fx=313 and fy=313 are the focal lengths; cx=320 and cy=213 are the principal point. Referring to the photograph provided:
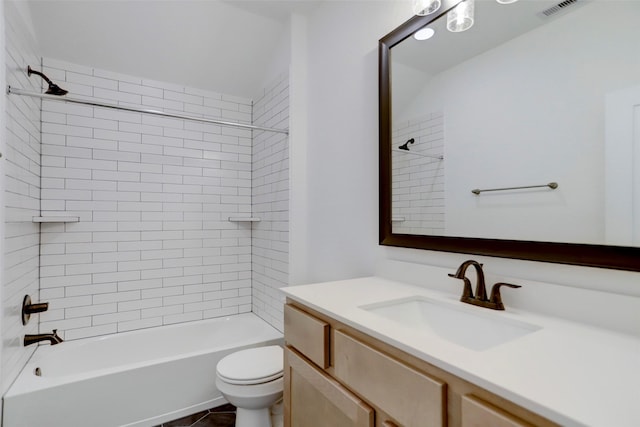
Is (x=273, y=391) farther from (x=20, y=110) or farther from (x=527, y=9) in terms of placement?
(x=20, y=110)

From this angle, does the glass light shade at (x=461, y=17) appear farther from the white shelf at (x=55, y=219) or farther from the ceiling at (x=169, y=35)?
the white shelf at (x=55, y=219)

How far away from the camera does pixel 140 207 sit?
2527mm

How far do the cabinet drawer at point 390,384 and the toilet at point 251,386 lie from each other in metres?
0.85

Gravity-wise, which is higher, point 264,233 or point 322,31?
point 322,31

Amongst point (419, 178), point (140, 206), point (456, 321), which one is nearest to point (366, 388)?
point (456, 321)

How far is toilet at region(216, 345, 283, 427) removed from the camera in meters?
1.63

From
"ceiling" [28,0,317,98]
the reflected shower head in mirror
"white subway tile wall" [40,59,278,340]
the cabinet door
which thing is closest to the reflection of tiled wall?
the reflected shower head in mirror

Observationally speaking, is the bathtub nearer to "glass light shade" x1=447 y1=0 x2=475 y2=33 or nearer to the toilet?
the toilet

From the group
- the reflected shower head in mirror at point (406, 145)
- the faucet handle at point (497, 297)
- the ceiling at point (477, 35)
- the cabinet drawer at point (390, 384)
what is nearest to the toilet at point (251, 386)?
the cabinet drawer at point (390, 384)

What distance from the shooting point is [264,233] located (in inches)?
106

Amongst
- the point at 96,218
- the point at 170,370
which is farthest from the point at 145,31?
the point at 170,370

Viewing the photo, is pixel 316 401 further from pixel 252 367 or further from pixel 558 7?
pixel 558 7

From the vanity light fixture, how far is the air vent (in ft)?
1.47

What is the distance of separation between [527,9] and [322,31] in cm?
135
